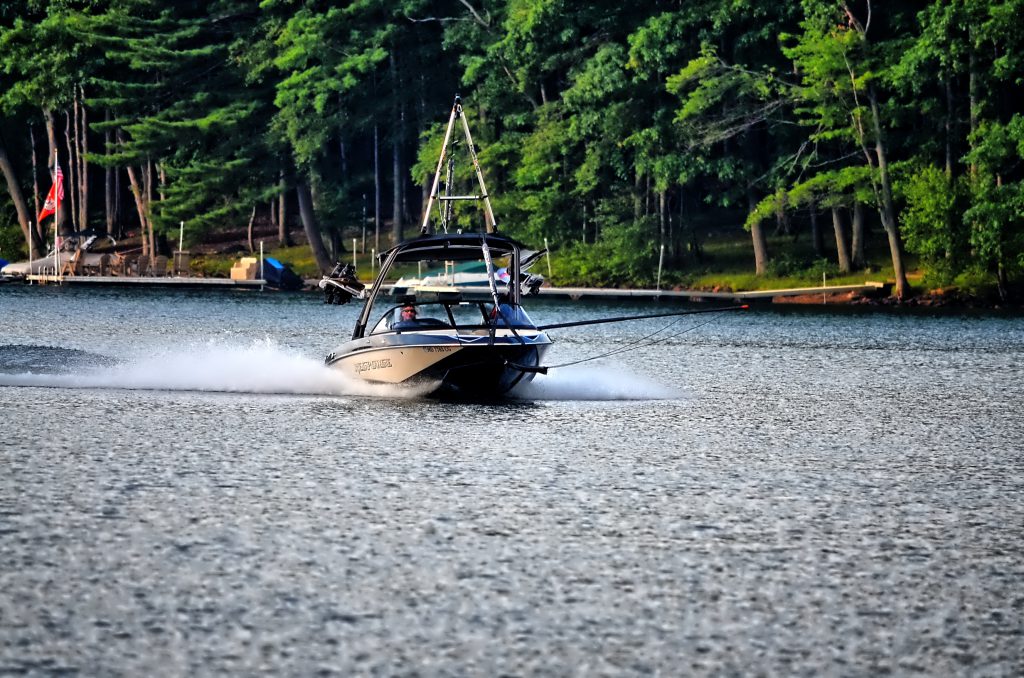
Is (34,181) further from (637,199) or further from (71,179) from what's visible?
(637,199)

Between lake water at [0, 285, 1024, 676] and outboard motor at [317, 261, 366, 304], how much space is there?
1.58 metres

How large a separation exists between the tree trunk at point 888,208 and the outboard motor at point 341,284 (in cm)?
4108

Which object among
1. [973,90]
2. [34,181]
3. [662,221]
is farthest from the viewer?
[34,181]

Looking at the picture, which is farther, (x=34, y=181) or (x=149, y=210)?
(x=34, y=181)

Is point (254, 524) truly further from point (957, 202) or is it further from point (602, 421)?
point (957, 202)

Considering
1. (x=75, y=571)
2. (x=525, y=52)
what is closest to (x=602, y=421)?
(x=75, y=571)

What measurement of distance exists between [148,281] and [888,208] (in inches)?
1480

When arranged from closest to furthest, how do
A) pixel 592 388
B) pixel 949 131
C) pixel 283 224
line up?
pixel 592 388, pixel 949 131, pixel 283 224

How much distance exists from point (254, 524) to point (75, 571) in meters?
2.46

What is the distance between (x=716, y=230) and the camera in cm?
8369

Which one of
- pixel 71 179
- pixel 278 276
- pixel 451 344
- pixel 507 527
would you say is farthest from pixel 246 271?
pixel 507 527

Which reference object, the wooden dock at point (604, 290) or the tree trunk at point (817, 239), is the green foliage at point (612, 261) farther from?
the tree trunk at point (817, 239)

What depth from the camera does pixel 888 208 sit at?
221ft

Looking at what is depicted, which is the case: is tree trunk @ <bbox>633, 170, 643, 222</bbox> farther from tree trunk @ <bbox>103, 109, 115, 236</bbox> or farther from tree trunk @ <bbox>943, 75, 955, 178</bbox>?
tree trunk @ <bbox>103, 109, 115, 236</bbox>
